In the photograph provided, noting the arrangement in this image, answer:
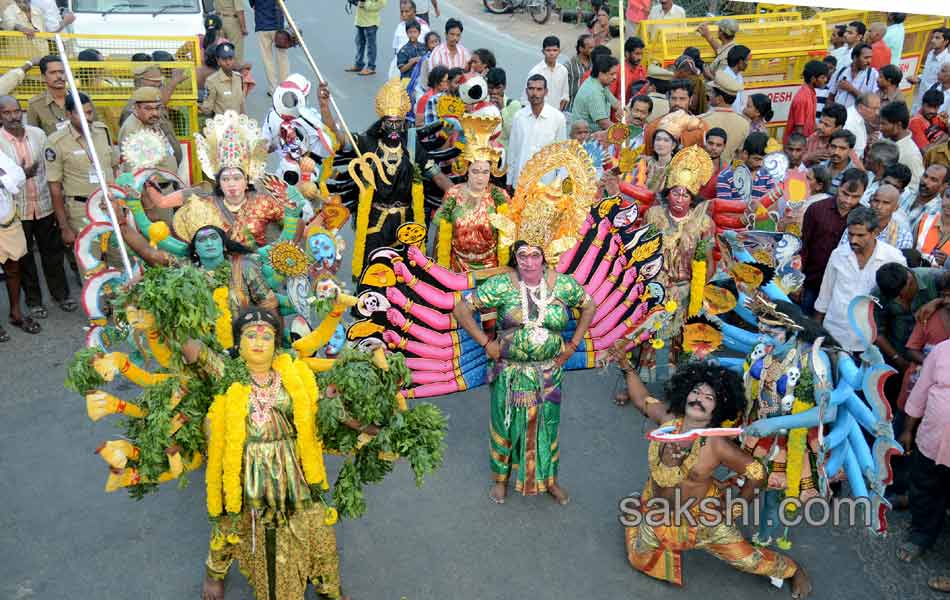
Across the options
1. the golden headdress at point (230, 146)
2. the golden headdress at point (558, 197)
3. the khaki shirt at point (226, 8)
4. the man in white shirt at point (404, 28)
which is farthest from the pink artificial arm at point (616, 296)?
the khaki shirt at point (226, 8)

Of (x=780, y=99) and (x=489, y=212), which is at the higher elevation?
(x=489, y=212)

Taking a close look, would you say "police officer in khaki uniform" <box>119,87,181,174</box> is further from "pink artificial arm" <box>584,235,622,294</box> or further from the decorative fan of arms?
"pink artificial arm" <box>584,235,622,294</box>

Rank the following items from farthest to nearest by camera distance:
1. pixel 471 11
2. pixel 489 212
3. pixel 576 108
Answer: pixel 471 11 → pixel 576 108 → pixel 489 212

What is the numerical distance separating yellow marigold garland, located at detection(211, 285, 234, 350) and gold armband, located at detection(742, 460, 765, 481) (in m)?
2.92

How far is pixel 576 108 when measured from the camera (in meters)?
10.2

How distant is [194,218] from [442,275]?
71.8 inches

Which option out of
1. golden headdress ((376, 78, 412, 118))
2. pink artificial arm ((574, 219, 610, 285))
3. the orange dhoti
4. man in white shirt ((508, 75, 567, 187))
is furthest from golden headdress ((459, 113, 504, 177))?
the orange dhoti

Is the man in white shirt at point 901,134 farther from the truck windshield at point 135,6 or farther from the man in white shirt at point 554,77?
the truck windshield at point 135,6

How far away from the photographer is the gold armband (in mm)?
5180

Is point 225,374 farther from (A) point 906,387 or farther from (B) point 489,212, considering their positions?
(A) point 906,387

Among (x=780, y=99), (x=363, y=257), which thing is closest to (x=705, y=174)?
(x=363, y=257)

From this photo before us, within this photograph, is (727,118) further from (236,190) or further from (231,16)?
(231,16)

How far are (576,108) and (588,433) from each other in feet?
14.3

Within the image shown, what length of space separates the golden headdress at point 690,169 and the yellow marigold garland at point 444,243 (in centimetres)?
165
